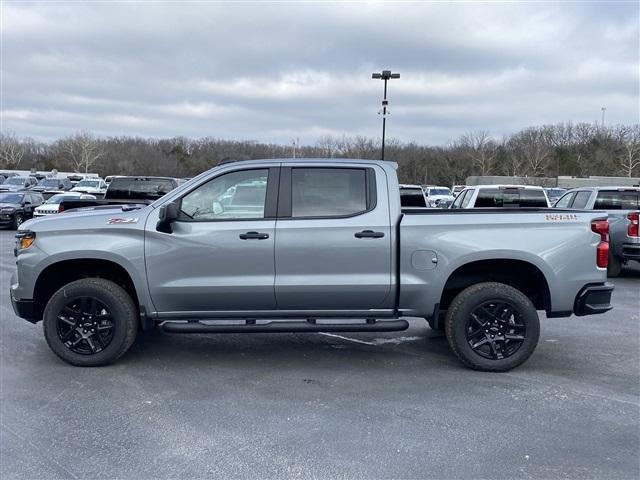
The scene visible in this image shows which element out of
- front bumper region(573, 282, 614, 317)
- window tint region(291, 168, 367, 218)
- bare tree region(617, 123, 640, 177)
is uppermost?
bare tree region(617, 123, 640, 177)

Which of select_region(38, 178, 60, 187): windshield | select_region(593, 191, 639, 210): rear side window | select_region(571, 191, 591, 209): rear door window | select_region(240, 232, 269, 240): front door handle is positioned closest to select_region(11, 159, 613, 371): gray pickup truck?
select_region(240, 232, 269, 240): front door handle

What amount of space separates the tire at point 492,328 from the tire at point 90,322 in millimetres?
3060

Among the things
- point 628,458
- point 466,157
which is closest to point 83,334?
point 628,458

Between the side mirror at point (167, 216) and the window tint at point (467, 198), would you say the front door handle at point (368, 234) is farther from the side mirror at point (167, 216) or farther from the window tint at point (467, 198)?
the window tint at point (467, 198)

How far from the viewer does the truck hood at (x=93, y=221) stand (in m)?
5.13

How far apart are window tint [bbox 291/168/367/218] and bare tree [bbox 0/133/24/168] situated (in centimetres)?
10112

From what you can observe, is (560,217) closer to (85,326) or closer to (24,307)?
(85,326)

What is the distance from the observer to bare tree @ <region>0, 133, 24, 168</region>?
304 ft

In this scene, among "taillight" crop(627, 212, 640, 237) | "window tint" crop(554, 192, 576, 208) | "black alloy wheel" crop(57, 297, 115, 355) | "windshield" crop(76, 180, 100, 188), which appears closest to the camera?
"black alloy wheel" crop(57, 297, 115, 355)

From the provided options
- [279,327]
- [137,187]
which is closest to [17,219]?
[137,187]

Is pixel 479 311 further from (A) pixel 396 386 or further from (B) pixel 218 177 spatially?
(B) pixel 218 177

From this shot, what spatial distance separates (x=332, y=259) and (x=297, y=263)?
1.07 feet

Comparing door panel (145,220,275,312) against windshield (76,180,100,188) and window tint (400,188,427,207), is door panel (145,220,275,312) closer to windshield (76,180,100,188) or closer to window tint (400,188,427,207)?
window tint (400,188,427,207)

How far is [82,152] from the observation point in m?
88.8
